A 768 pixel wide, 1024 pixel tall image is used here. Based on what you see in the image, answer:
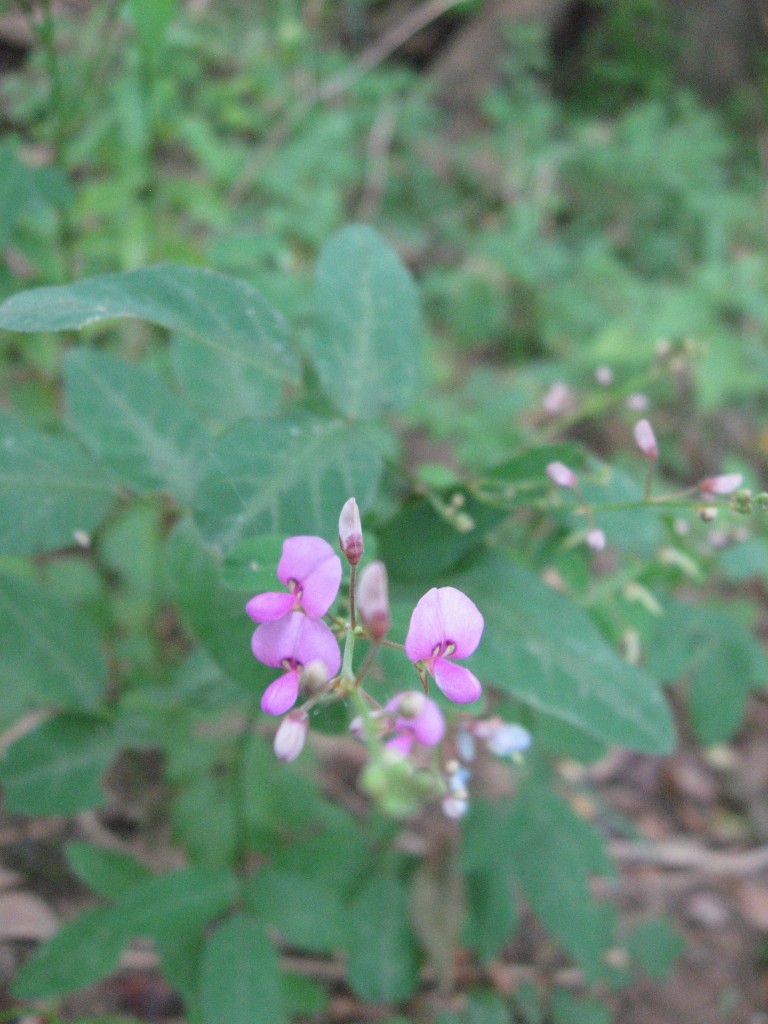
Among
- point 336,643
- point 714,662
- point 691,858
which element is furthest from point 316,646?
point 691,858

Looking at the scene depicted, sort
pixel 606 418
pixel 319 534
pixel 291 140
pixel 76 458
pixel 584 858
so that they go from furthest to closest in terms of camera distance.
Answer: pixel 606 418, pixel 291 140, pixel 584 858, pixel 76 458, pixel 319 534

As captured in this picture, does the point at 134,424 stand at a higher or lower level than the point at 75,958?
higher

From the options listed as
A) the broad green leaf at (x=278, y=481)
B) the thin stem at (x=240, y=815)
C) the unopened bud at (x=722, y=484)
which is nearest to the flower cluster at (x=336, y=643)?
the broad green leaf at (x=278, y=481)

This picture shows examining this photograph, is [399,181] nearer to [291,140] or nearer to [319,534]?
[291,140]

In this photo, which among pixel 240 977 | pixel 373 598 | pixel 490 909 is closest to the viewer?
pixel 373 598

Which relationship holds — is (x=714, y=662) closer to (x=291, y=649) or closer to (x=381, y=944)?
(x=381, y=944)

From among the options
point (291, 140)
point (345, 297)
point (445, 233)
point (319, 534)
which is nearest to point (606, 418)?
point (445, 233)
